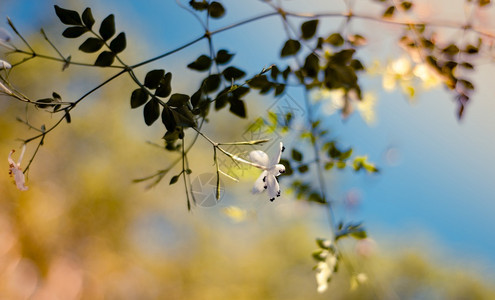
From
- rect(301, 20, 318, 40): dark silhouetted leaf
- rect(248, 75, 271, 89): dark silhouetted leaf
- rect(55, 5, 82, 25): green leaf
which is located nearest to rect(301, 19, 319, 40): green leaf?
rect(301, 20, 318, 40): dark silhouetted leaf

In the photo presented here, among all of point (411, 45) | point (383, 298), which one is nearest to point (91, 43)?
point (411, 45)

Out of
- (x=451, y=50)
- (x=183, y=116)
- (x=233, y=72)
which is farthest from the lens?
(x=451, y=50)

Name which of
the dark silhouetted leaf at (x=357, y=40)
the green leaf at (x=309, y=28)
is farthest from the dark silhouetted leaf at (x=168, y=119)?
the dark silhouetted leaf at (x=357, y=40)

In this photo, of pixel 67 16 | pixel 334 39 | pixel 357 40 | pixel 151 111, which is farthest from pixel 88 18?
pixel 357 40

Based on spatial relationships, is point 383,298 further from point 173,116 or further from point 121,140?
point 121,140

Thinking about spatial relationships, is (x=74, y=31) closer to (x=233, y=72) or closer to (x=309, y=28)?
(x=233, y=72)

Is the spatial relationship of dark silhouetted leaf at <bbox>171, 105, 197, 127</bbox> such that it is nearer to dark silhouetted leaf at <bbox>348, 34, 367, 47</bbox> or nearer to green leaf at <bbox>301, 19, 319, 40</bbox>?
green leaf at <bbox>301, 19, 319, 40</bbox>

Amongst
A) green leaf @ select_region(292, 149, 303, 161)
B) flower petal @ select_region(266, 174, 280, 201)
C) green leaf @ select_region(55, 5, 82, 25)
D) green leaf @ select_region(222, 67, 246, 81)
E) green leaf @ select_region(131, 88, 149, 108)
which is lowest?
flower petal @ select_region(266, 174, 280, 201)
